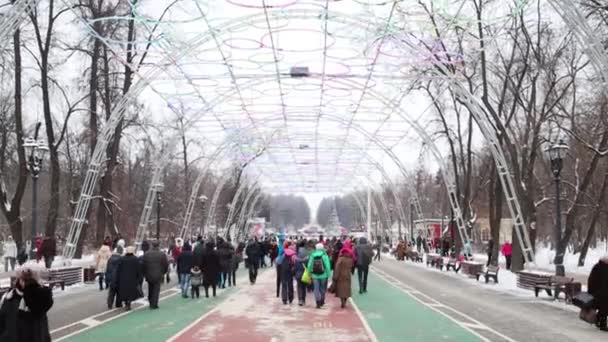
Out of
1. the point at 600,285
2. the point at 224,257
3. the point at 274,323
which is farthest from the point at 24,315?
the point at 224,257

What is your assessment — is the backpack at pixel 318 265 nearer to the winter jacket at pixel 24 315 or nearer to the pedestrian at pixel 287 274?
the pedestrian at pixel 287 274

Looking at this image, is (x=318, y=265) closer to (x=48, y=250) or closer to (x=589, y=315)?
(x=589, y=315)

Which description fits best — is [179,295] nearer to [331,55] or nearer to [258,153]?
[331,55]

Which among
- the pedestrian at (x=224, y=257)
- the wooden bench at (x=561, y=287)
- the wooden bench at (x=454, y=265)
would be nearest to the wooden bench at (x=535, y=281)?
the wooden bench at (x=561, y=287)

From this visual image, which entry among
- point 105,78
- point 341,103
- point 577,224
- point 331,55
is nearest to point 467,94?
point 331,55

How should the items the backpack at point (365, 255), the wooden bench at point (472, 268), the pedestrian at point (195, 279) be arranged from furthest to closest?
1. the wooden bench at point (472, 268)
2. the backpack at point (365, 255)
3. the pedestrian at point (195, 279)

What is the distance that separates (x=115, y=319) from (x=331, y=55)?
15.3m

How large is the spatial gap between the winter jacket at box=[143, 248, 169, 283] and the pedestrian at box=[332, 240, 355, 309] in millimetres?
4384

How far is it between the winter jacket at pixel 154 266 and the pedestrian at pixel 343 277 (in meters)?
4.38

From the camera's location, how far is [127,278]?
56.5 feet

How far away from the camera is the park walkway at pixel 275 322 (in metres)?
12.4

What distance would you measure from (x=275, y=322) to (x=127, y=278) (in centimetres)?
468

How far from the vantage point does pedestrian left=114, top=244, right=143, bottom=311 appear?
17062 millimetres

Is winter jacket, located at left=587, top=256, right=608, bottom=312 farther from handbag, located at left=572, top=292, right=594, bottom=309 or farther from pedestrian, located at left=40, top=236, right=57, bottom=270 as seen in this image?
pedestrian, located at left=40, top=236, right=57, bottom=270
